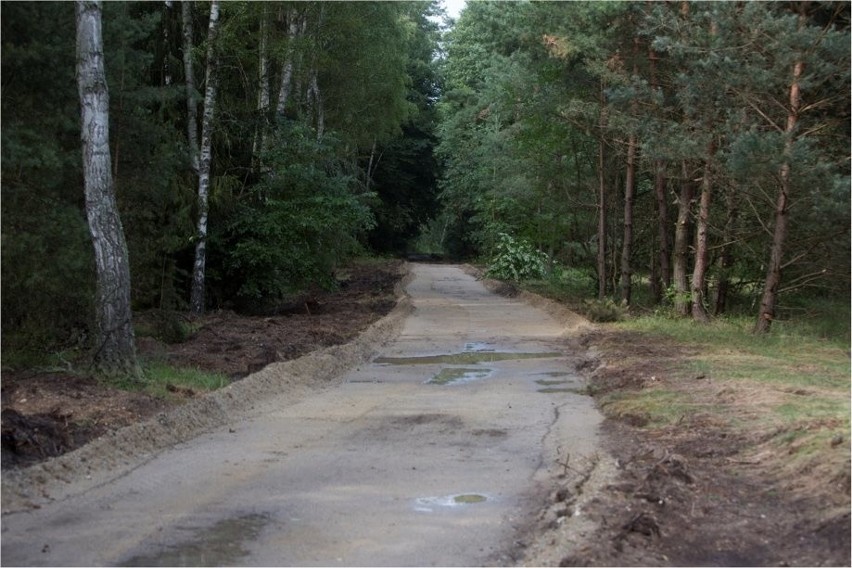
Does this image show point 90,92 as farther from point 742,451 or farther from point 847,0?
point 847,0

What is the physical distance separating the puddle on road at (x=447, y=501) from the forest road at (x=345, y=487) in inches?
0.9

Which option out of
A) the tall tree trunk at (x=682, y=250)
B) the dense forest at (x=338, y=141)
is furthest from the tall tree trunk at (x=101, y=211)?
the tall tree trunk at (x=682, y=250)

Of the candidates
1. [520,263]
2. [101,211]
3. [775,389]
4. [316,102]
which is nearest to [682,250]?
[775,389]

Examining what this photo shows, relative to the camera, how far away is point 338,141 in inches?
1105

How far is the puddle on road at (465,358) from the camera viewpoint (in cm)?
1783

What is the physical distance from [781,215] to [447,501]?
13284 millimetres

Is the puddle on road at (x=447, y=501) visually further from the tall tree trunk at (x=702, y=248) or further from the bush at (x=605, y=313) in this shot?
the bush at (x=605, y=313)

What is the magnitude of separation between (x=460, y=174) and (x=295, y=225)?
41.5 meters

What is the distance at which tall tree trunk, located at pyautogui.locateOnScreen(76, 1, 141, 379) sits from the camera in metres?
12.0

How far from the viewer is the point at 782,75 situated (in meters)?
17.3

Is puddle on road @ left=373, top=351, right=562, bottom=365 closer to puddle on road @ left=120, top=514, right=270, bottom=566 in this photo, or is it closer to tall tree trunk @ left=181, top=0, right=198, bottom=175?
tall tree trunk @ left=181, top=0, right=198, bottom=175

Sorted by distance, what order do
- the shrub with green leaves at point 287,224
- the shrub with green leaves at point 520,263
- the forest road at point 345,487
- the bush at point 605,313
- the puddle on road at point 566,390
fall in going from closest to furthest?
the forest road at point 345,487 → the puddle on road at point 566,390 → the bush at point 605,313 → the shrub with green leaves at point 287,224 → the shrub with green leaves at point 520,263

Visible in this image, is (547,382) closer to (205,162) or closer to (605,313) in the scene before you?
(605,313)

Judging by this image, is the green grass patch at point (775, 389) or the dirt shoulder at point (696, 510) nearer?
the dirt shoulder at point (696, 510)
